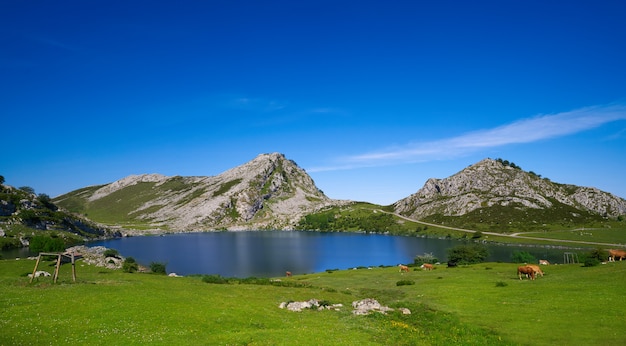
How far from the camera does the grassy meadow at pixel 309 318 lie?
965 inches

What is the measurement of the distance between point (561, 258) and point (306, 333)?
155391mm

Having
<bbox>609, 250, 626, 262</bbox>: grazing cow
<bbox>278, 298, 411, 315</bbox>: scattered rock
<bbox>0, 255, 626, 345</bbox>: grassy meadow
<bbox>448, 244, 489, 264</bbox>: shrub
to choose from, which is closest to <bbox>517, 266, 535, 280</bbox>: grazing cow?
<bbox>0, 255, 626, 345</bbox>: grassy meadow

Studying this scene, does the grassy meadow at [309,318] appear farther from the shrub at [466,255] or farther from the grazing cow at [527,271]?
the shrub at [466,255]

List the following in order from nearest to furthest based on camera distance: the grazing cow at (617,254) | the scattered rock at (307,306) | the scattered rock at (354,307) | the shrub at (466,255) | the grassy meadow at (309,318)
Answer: the grassy meadow at (309,318) < the scattered rock at (354,307) < the scattered rock at (307,306) < the grazing cow at (617,254) < the shrub at (466,255)

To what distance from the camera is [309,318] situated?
34062mm

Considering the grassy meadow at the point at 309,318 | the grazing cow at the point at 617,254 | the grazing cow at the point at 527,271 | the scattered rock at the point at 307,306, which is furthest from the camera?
the grazing cow at the point at 617,254

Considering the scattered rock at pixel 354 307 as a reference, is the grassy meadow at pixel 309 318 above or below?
above

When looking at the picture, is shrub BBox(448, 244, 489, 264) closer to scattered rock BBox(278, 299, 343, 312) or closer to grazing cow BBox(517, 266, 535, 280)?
grazing cow BBox(517, 266, 535, 280)

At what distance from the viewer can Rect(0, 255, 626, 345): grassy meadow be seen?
24.5 metres

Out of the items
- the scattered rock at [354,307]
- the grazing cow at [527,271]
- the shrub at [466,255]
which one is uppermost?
the grazing cow at [527,271]

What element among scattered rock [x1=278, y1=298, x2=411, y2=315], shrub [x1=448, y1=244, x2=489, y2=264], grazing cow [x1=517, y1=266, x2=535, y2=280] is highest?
grazing cow [x1=517, y1=266, x2=535, y2=280]

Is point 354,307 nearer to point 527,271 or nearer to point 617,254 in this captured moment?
point 527,271

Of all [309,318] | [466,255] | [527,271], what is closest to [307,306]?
[309,318]

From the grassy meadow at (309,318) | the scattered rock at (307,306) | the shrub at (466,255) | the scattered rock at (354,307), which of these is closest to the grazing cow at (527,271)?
the grassy meadow at (309,318)
